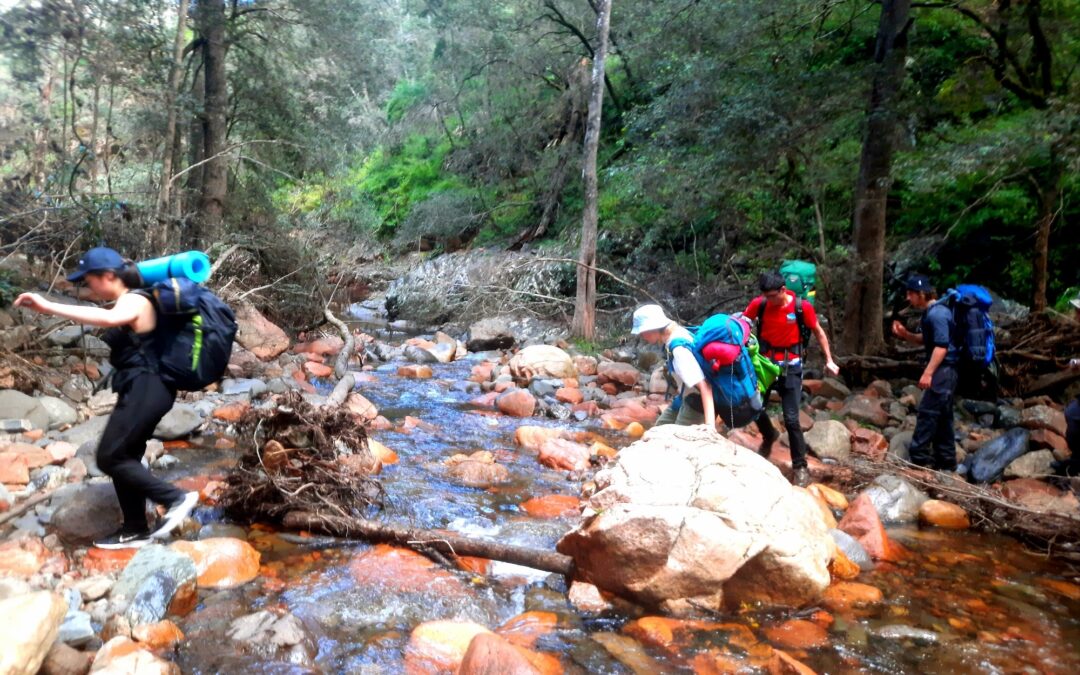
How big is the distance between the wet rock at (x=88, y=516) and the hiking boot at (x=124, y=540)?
10 cm

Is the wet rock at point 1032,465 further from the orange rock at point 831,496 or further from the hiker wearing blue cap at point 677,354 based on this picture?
the hiker wearing blue cap at point 677,354

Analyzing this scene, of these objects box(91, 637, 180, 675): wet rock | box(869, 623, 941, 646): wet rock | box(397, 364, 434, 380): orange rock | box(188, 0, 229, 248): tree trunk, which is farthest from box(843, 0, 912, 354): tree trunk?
box(188, 0, 229, 248): tree trunk

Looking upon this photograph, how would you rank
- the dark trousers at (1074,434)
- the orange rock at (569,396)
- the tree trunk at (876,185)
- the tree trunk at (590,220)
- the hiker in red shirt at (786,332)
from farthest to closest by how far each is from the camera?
the tree trunk at (590,220) → the orange rock at (569,396) → the tree trunk at (876,185) → the hiker in red shirt at (786,332) → the dark trousers at (1074,434)

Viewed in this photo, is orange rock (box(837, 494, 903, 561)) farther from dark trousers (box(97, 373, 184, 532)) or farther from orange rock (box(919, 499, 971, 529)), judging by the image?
dark trousers (box(97, 373, 184, 532))

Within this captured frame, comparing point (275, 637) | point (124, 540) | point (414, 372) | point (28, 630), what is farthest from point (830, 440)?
point (414, 372)

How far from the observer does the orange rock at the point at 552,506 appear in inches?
219

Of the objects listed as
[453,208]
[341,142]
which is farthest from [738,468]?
[453,208]

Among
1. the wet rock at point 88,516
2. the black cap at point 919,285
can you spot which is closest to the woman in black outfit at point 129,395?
the wet rock at point 88,516

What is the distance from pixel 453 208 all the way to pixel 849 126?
14032 millimetres

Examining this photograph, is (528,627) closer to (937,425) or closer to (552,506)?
(552,506)

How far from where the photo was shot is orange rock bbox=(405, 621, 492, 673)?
3.35 metres

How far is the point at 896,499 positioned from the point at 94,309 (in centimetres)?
594

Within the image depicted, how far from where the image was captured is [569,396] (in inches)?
396

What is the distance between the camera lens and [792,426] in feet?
20.1
